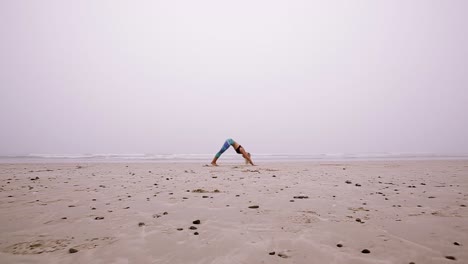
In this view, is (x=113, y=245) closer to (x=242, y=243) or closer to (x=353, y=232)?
(x=242, y=243)

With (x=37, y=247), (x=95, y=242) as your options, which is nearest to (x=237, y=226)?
(x=95, y=242)

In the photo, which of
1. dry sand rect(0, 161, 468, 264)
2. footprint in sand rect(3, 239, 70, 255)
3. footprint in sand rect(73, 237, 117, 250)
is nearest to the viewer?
dry sand rect(0, 161, 468, 264)

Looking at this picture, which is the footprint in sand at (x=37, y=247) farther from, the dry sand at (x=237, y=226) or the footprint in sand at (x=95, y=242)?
the footprint in sand at (x=95, y=242)

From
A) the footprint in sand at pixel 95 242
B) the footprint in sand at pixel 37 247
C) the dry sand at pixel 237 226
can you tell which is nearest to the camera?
the dry sand at pixel 237 226

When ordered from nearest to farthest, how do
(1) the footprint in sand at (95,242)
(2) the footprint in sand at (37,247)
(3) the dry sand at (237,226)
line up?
(3) the dry sand at (237,226), (2) the footprint in sand at (37,247), (1) the footprint in sand at (95,242)

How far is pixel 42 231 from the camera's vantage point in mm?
4070

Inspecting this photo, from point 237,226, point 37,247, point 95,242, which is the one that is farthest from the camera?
point 237,226

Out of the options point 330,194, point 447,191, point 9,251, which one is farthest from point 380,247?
point 447,191

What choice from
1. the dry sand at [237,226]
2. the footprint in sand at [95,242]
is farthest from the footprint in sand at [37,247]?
the footprint in sand at [95,242]

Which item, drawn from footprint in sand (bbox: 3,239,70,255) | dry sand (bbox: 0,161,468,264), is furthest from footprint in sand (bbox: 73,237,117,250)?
footprint in sand (bbox: 3,239,70,255)

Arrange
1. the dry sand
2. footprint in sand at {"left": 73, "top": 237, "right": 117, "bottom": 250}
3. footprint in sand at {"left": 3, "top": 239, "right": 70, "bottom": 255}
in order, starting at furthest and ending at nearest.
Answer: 1. footprint in sand at {"left": 73, "top": 237, "right": 117, "bottom": 250}
2. footprint in sand at {"left": 3, "top": 239, "right": 70, "bottom": 255}
3. the dry sand

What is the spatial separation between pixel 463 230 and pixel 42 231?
21.2 feet

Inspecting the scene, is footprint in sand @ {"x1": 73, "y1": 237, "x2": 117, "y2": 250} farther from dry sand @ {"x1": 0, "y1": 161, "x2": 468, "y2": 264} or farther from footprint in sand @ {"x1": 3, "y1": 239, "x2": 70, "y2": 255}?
footprint in sand @ {"x1": 3, "y1": 239, "x2": 70, "y2": 255}

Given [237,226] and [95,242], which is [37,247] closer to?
[95,242]
